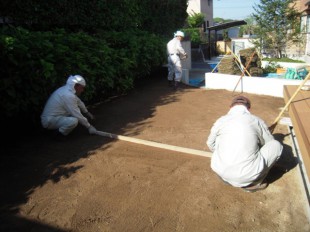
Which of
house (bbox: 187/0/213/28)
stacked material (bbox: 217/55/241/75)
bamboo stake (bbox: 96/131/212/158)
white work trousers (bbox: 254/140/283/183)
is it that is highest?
house (bbox: 187/0/213/28)

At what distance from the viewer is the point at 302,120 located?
3613mm

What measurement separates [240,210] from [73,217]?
1781mm

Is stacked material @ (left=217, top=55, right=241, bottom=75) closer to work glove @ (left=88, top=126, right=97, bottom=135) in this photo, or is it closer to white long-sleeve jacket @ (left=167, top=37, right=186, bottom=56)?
white long-sleeve jacket @ (left=167, top=37, right=186, bottom=56)

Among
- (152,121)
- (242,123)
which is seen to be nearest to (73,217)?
(242,123)

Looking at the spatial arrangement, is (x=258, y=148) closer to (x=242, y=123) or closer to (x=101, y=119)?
(x=242, y=123)

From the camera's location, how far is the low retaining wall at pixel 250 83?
786 centimetres

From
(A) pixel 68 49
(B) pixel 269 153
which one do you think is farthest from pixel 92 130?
(B) pixel 269 153

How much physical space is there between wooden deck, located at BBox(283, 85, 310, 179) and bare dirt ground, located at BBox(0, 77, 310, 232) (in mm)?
634

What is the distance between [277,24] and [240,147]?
15.0 m

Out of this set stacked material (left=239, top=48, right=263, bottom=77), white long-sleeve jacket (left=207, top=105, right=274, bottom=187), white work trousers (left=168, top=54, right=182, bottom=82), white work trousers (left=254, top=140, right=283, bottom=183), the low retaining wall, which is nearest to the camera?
white long-sleeve jacket (left=207, top=105, right=274, bottom=187)

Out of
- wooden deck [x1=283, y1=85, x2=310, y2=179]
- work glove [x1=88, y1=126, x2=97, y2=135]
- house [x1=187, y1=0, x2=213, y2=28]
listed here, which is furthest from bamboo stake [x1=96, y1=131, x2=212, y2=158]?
house [x1=187, y1=0, x2=213, y2=28]

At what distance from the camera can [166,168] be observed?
394 cm

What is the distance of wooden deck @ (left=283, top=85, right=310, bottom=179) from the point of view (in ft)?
9.06

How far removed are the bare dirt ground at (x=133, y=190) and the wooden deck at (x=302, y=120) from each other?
634 millimetres
